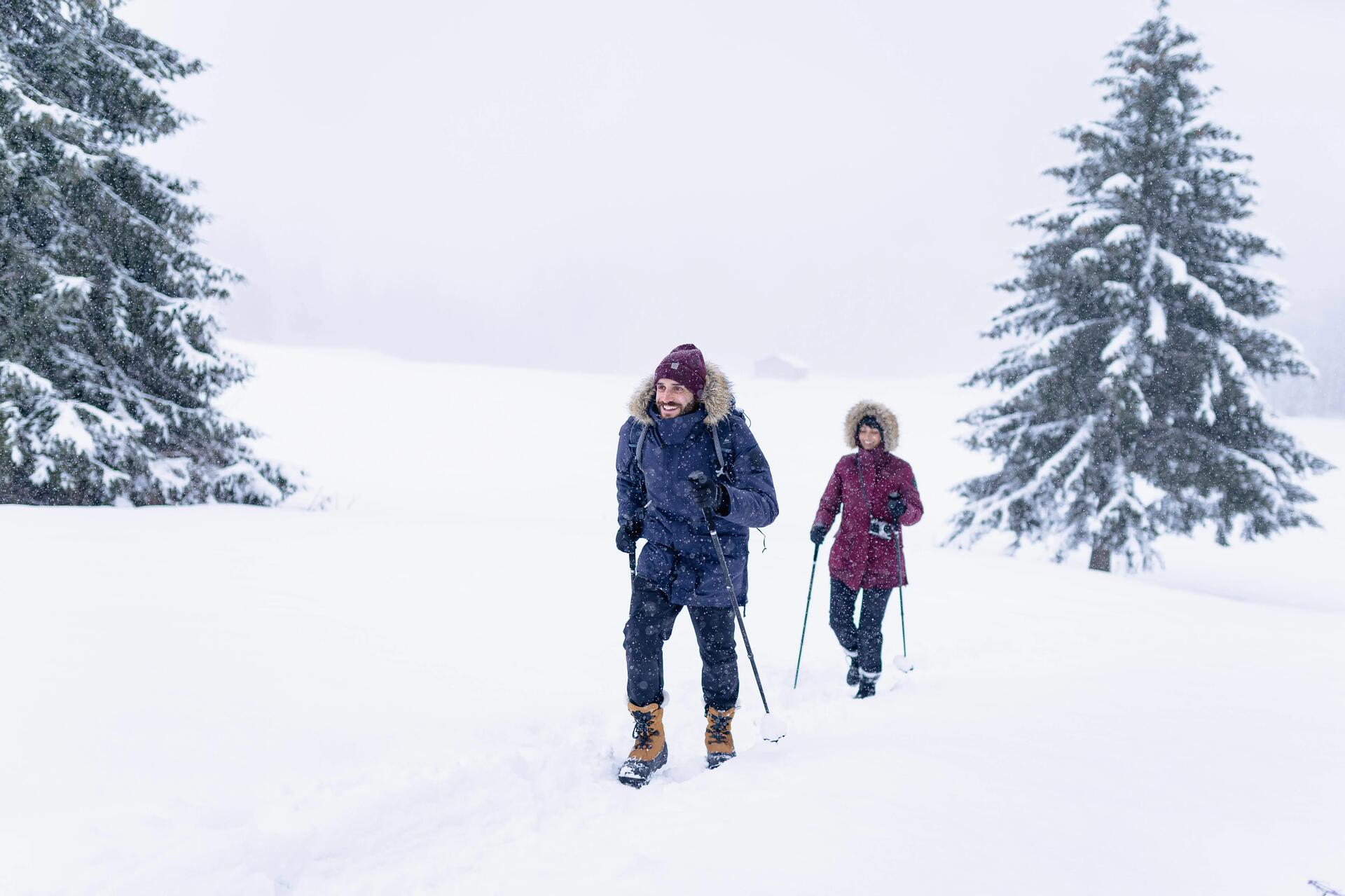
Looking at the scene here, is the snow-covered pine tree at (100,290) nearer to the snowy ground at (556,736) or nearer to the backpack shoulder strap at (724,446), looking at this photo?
the snowy ground at (556,736)

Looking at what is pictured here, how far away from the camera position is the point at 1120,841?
2.52 metres

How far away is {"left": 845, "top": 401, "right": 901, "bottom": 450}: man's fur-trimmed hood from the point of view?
4934 mm

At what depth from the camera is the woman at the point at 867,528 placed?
476 cm

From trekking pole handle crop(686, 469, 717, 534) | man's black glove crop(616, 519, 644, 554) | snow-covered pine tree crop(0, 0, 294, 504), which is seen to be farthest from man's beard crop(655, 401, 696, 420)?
snow-covered pine tree crop(0, 0, 294, 504)

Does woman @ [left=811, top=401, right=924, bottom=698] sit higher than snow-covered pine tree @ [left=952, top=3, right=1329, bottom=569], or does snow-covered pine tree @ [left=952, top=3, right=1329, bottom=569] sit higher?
snow-covered pine tree @ [left=952, top=3, right=1329, bottom=569]

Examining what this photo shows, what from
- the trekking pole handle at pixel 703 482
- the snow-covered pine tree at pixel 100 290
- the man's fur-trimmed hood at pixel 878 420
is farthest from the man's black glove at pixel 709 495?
the snow-covered pine tree at pixel 100 290

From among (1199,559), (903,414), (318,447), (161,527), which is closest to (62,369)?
(161,527)

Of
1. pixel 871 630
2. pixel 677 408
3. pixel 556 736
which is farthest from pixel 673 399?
pixel 871 630

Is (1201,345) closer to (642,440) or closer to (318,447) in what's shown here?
(642,440)

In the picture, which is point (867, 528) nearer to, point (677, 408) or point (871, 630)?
point (871, 630)

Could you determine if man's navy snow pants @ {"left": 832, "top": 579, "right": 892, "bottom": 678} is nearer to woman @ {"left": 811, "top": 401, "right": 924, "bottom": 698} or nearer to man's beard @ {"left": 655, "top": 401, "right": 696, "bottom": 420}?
woman @ {"left": 811, "top": 401, "right": 924, "bottom": 698}

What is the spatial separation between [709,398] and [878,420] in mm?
2023

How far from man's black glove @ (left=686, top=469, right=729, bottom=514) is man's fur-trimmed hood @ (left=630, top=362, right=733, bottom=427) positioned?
1.03 ft

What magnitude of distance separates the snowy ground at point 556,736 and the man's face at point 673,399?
1656mm
